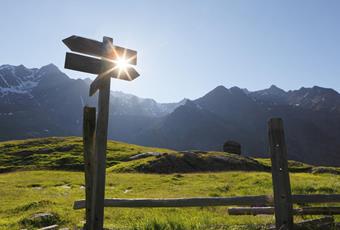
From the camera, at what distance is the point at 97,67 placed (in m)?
11.2

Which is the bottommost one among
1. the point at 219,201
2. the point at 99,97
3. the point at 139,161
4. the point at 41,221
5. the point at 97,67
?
the point at 41,221

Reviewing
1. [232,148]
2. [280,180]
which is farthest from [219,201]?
[232,148]

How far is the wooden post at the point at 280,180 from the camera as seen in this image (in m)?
10.1

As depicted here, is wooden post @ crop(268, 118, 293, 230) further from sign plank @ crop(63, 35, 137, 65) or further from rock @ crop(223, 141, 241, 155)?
rock @ crop(223, 141, 241, 155)

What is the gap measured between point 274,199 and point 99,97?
20.1ft

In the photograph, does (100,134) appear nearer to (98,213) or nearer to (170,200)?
(98,213)

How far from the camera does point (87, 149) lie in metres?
11.4

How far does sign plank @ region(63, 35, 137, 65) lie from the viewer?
11.0m

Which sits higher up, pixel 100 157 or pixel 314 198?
pixel 100 157

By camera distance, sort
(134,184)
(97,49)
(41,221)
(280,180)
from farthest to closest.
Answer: (134,184) < (41,221) < (97,49) < (280,180)

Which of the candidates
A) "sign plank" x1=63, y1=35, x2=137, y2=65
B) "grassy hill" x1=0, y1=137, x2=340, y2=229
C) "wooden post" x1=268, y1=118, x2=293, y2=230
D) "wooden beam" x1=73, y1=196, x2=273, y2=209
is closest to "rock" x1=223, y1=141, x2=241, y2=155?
"grassy hill" x1=0, y1=137, x2=340, y2=229

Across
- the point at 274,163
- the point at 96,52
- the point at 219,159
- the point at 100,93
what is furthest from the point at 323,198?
the point at 219,159

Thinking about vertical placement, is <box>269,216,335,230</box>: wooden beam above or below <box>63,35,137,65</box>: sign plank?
below

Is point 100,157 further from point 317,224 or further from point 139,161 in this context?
point 139,161
